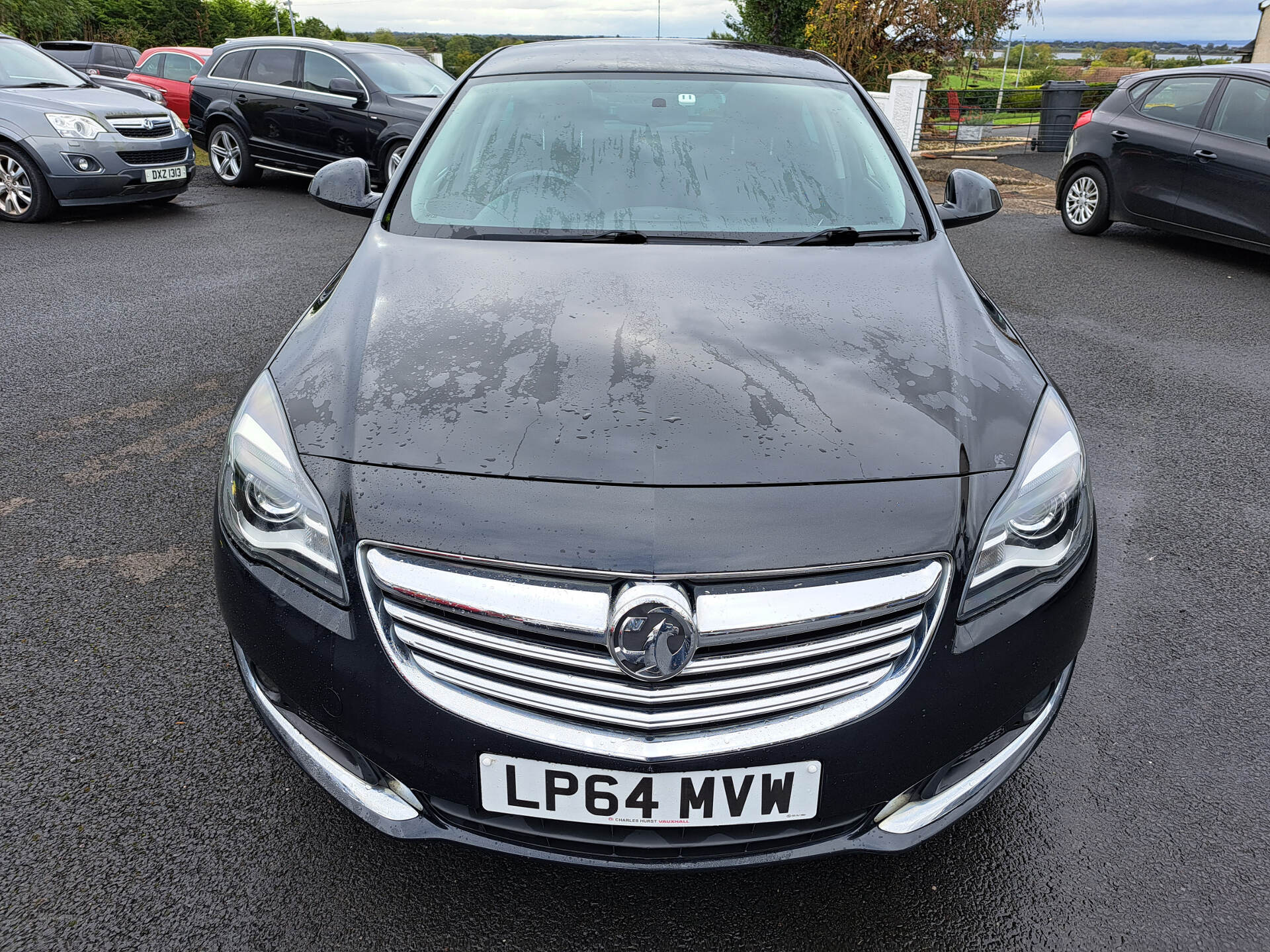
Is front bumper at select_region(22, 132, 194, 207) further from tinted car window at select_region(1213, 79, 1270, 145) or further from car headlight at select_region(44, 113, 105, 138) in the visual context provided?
tinted car window at select_region(1213, 79, 1270, 145)

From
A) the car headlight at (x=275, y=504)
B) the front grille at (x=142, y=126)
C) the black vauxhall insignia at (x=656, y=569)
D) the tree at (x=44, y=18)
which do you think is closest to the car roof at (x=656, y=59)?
the black vauxhall insignia at (x=656, y=569)

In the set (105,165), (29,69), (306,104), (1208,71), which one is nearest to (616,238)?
(105,165)

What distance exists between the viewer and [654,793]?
1487 millimetres

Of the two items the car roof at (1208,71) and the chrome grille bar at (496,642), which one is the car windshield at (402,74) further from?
the chrome grille bar at (496,642)

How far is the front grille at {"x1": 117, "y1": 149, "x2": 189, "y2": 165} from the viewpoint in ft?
27.3

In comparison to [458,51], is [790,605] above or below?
above

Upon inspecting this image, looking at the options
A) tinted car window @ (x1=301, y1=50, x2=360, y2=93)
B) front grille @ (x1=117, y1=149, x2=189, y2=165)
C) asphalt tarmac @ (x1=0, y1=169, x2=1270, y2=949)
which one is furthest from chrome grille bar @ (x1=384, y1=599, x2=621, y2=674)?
tinted car window @ (x1=301, y1=50, x2=360, y2=93)

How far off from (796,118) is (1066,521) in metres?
1.71

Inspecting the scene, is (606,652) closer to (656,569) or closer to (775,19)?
(656,569)

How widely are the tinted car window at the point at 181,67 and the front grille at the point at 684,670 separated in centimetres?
1535

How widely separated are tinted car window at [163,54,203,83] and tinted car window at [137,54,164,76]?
0.09 metres

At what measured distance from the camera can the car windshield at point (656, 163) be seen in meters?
2.61

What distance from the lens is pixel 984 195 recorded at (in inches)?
126

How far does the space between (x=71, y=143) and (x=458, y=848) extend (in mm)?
8459
